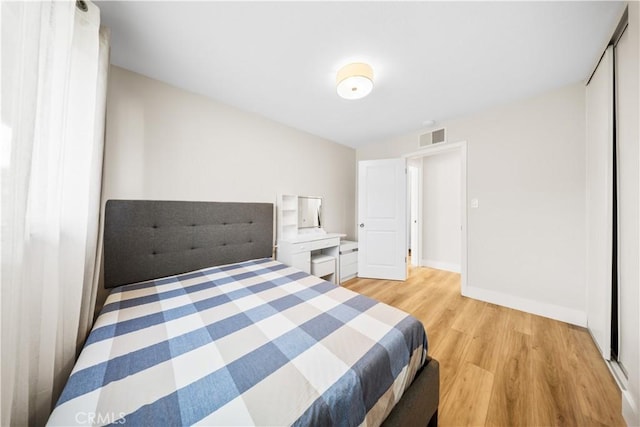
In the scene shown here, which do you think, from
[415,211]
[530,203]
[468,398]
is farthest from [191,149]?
[415,211]

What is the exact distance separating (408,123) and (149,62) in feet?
9.30

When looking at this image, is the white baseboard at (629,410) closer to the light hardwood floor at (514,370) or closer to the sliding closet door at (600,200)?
the light hardwood floor at (514,370)

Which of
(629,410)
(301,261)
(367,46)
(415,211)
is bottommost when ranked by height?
(629,410)

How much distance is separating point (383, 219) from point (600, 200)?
6.62ft

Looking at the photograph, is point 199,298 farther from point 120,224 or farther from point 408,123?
point 408,123

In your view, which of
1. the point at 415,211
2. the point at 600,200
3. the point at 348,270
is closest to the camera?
the point at 600,200

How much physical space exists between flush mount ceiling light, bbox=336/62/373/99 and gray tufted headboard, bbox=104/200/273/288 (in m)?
1.52

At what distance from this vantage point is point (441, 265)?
146 inches

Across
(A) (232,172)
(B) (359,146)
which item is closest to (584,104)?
(B) (359,146)

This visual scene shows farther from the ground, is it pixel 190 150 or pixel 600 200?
pixel 190 150

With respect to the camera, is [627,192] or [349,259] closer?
[627,192]

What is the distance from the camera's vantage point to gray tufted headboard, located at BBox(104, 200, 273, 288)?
5.26 feet

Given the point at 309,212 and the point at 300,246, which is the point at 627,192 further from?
the point at 309,212

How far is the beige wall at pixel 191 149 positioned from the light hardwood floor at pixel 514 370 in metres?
2.27
